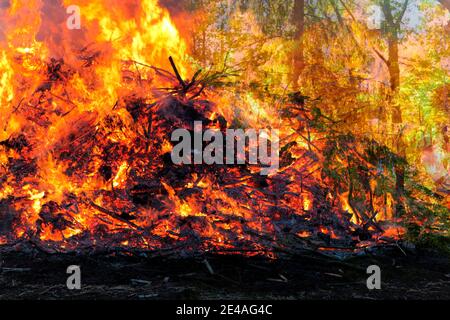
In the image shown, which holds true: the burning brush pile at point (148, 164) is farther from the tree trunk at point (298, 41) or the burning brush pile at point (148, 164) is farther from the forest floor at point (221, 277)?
the tree trunk at point (298, 41)

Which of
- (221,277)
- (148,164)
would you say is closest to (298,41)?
(148,164)

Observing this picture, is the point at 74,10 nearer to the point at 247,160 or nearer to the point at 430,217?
the point at 247,160

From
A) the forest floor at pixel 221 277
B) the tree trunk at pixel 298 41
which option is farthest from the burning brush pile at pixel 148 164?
the tree trunk at pixel 298 41

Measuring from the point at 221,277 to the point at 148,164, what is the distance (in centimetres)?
189

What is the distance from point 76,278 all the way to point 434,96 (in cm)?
1211

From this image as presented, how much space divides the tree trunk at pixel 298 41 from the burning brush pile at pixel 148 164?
2.99 meters

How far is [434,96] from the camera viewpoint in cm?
1414

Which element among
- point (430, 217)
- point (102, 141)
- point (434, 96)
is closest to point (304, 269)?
point (430, 217)

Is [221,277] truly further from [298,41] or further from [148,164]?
[298,41]

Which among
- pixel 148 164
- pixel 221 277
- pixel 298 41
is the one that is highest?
pixel 298 41

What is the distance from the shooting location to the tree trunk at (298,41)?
385 inches

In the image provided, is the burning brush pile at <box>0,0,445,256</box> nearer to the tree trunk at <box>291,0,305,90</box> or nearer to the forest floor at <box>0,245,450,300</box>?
the forest floor at <box>0,245,450,300</box>

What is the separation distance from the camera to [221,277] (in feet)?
16.6

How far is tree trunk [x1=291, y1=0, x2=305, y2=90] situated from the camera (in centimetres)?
979
